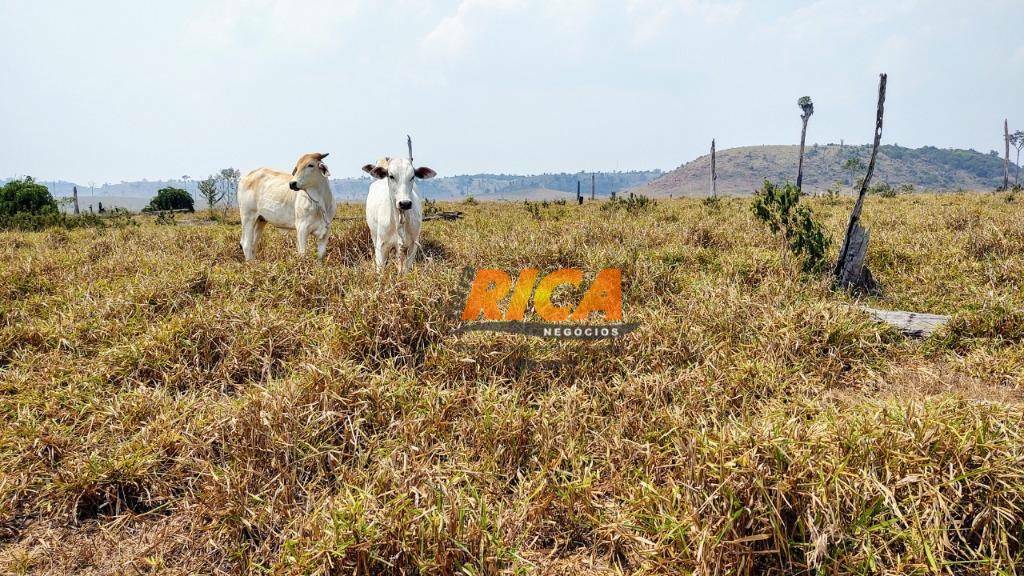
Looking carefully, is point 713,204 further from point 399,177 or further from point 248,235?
point 248,235

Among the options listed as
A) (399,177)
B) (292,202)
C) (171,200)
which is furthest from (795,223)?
(171,200)

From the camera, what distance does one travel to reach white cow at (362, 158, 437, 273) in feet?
20.3

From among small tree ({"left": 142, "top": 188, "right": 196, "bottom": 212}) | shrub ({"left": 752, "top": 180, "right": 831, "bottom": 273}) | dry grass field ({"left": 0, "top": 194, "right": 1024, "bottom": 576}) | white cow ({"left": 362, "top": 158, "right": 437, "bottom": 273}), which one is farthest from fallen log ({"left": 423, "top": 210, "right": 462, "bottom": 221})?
small tree ({"left": 142, "top": 188, "right": 196, "bottom": 212})

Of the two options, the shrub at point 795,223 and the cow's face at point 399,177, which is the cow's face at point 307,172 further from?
the shrub at point 795,223

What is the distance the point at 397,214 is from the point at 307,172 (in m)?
1.75

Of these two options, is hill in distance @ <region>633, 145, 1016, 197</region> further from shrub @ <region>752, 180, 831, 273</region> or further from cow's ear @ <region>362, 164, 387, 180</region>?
cow's ear @ <region>362, 164, 387, 180</region>

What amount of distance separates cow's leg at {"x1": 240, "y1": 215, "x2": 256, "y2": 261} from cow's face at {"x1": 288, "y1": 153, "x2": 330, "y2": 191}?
1787 millimetres

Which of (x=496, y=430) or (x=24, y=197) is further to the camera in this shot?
(x=24, y=197)

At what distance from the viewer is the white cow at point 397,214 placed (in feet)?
20.3

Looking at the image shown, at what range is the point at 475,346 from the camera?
4.07m

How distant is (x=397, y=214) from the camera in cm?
644

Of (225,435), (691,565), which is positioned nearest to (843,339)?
(691,565)

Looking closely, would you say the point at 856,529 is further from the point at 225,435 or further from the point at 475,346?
the point at 225,435

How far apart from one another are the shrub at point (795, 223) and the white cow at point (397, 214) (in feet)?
15.7
